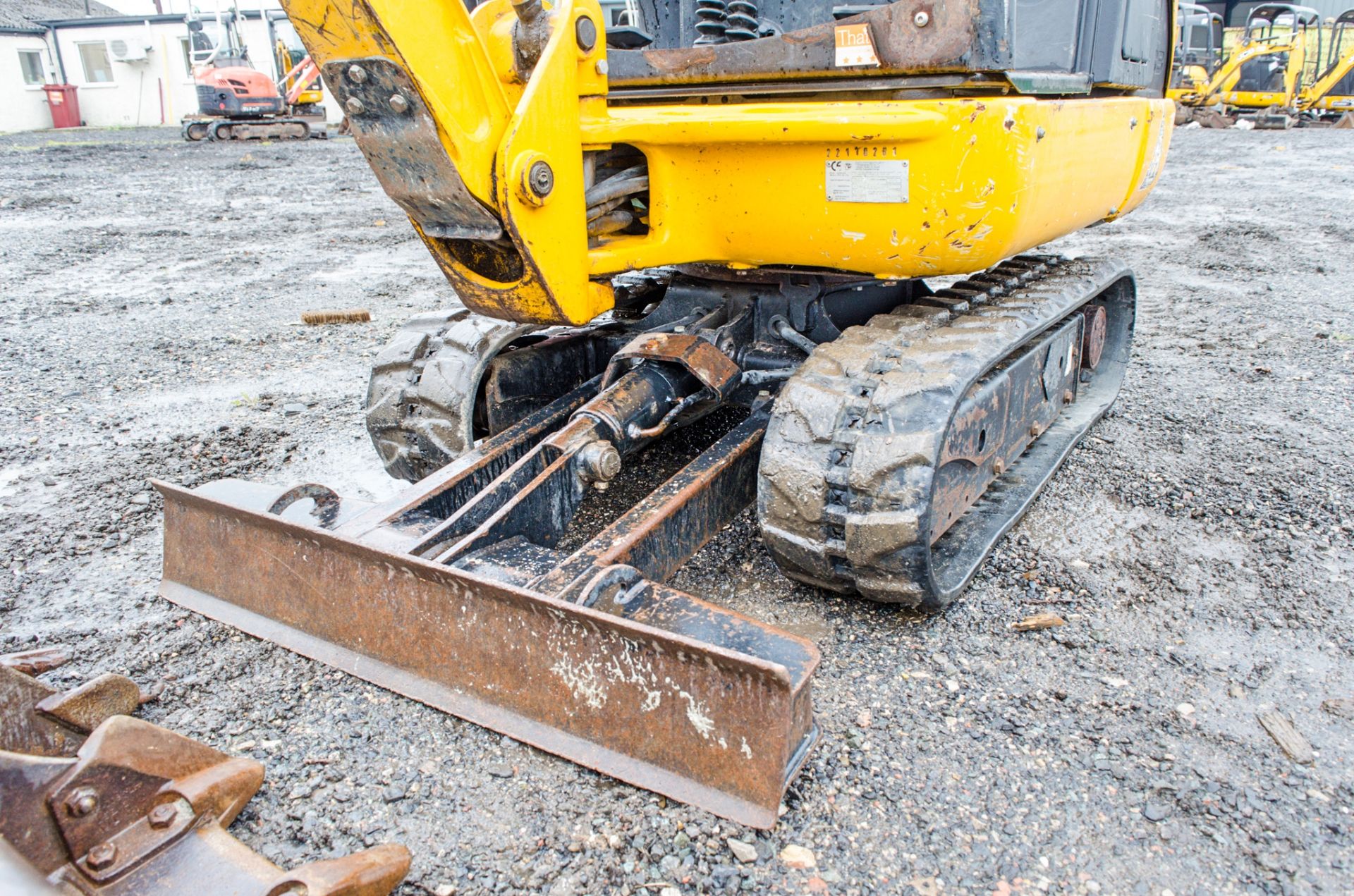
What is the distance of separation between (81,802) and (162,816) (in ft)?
0.55

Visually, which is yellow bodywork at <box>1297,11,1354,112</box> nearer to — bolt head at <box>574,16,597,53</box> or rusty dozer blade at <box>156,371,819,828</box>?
rusty dozer blade at <box>156,371,819,828</box>

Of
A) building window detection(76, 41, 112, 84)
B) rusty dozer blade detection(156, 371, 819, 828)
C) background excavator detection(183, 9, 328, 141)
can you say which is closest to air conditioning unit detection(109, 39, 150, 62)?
building window detection(76, 41, 112, 84)

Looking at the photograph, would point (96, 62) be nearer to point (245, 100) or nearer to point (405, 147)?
point (245, 100)

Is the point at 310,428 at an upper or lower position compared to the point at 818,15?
lower

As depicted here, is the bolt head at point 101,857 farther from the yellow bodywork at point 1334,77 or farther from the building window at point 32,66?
the building window at point 32,66

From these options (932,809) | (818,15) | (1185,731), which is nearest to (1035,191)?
(818,15)

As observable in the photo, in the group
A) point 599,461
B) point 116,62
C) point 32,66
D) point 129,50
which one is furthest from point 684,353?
point 32,66

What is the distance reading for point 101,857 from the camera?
67.6 inches

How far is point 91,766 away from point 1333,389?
5.42m

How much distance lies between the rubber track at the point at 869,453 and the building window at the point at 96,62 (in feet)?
119

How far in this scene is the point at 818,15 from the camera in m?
3.15

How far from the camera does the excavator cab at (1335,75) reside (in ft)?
63.3

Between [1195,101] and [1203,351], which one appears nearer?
[1203,351]

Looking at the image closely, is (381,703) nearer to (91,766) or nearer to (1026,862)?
(91,766)
